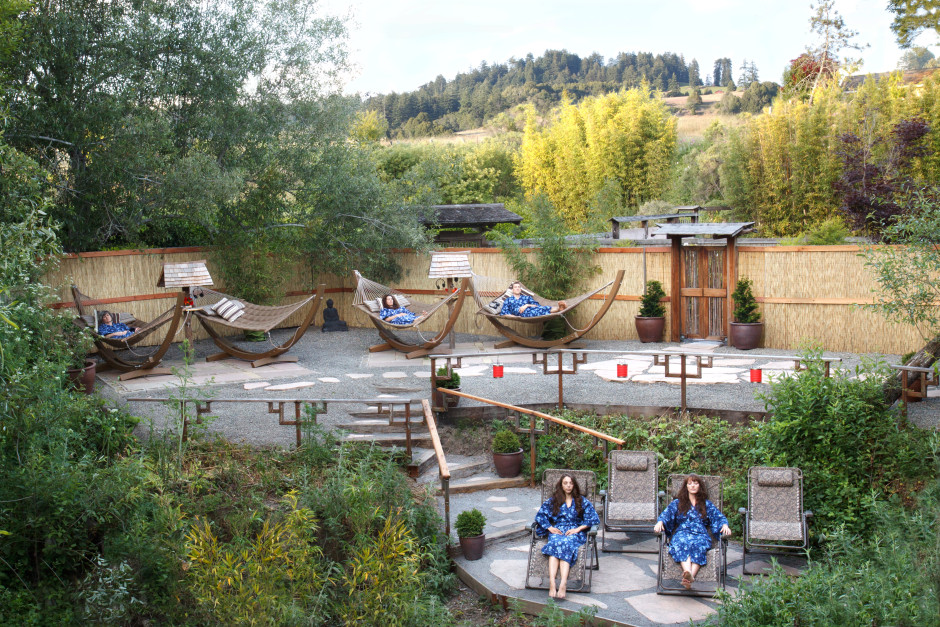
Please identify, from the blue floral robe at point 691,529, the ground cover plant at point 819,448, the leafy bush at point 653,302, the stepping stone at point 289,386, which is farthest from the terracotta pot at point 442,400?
the leafy bush at point 653,302

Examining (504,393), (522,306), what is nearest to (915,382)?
(504,393)

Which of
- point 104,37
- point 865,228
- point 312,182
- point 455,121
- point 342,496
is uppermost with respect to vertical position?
point 455,121

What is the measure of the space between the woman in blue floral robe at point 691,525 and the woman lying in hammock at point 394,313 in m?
5.88

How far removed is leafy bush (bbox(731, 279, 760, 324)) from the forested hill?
1408 inches

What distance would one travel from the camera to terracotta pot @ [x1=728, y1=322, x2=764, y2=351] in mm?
10773

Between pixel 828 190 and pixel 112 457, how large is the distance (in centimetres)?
1343

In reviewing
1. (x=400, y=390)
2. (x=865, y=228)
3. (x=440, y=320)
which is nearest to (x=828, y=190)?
(x=865, y=228)

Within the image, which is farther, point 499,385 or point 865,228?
point 865,228

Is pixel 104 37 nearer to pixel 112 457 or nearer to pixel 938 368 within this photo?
pixel 112 457

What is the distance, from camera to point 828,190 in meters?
15.0

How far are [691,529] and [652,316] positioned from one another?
6218mm

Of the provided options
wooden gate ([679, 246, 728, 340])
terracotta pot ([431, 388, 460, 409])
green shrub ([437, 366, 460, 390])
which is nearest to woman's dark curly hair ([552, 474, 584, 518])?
terracotta pot ([431, 388, 460, 409])

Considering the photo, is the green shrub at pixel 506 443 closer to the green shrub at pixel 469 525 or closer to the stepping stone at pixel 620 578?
the green shrub at pixel 469 525

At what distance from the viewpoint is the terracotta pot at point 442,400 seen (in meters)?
8.28
